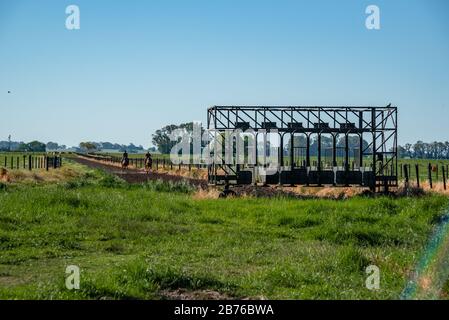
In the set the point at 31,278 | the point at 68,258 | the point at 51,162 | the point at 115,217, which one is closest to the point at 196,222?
the point at 115,217

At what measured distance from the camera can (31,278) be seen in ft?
32.4

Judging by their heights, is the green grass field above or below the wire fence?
below

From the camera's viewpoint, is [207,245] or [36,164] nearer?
[207,245]

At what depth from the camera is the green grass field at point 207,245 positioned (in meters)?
8.96

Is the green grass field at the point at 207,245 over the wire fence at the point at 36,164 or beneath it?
beneath

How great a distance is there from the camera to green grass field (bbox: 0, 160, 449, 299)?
8.96 metres

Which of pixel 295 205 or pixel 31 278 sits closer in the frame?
pixel 31 278

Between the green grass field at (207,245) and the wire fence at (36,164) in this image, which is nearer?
the green grass field at (207,245)

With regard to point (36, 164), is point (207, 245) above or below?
below

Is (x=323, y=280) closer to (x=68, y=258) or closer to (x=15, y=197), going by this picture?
(x=68, y=258)

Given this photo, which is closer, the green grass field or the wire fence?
the green grass field

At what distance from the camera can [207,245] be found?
13.4m
